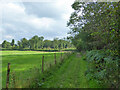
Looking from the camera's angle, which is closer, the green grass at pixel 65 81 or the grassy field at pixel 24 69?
the grassy field at pixel 24 69

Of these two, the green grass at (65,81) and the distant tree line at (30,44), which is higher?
the distant tree line at (30,44)

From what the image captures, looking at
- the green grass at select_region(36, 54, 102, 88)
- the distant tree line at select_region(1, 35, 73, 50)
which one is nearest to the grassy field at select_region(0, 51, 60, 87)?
the green grass at select_region(36, 54, 102, 88)

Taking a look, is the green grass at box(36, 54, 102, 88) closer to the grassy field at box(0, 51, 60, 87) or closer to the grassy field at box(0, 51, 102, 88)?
the grassy field at box(0, 51, 102, 88)

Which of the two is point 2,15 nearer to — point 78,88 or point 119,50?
point 119,50

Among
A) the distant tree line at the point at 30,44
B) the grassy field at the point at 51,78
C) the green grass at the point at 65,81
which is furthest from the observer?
the distant tree line at the point at 30,44

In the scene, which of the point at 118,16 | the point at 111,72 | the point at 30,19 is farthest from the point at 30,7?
the point at 111,72

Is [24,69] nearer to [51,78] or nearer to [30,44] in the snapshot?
[51,78]

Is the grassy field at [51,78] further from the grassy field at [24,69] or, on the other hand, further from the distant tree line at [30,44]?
the distant tree line at [30,44]

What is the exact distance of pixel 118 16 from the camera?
84.2 inches

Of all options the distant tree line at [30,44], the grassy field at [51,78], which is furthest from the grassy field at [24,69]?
the distant tree line at [30,44]

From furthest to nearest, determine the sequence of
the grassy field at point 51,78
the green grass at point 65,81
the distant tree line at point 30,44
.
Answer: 1. the distant tree line at point 30,44
2. the green grass at point 65,81
3. the grassy field at point 51,78

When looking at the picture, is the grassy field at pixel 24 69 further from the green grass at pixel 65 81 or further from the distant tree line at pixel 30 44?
the distant tree line at pixel 30 44

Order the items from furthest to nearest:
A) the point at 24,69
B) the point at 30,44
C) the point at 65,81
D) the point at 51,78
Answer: the point at 30,44 < the point at 24,69 < the point at 51,78 < the point at 65,81

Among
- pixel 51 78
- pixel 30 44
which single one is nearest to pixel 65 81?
pixel 51 78
